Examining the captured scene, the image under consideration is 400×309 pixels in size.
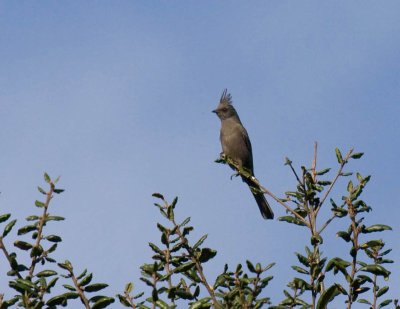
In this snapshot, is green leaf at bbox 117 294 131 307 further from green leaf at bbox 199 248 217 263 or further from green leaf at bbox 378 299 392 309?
green leaf at bbox 378 299 392 309

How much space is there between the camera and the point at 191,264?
11.5ft

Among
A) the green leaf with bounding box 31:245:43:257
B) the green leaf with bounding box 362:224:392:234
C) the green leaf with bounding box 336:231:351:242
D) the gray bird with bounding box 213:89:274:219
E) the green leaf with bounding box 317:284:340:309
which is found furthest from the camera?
the gray bird with bounding box 213:89:274:219

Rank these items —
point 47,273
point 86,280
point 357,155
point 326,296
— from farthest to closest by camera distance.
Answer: point 357,155, point 47,273, point 86,280, point 326,296

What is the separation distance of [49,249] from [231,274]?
1035 millimetres

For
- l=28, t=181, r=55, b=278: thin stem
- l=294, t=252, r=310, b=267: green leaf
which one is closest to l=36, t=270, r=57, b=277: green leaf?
l=28, t=181, r=55, b=278: thin stem

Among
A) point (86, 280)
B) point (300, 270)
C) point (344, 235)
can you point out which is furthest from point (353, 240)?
point (86, 280)

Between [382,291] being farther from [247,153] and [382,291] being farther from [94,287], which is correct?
[247,153]

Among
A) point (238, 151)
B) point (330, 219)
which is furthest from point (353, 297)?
point (238, 151)

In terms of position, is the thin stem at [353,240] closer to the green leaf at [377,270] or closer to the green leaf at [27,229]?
the green leaf at [377,270]

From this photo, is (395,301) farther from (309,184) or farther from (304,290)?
(309,184)

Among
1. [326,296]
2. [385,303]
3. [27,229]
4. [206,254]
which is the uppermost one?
[27,229]

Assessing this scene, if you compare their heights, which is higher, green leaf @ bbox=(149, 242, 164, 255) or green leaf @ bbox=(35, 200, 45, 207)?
green leaf @ bbox=(35, 200, 45, 207)

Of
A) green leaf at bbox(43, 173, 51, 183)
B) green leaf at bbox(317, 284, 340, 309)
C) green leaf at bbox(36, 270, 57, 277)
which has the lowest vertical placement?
green leaf at bbox(317, 284, 340, 309)

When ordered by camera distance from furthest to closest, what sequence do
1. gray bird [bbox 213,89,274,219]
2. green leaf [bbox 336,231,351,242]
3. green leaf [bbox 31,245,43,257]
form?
gray bird [bbox 213,89,274,219] < green leaf [bbox 336,231,351,242] < green leaf [bbox 31,245,43,257]
